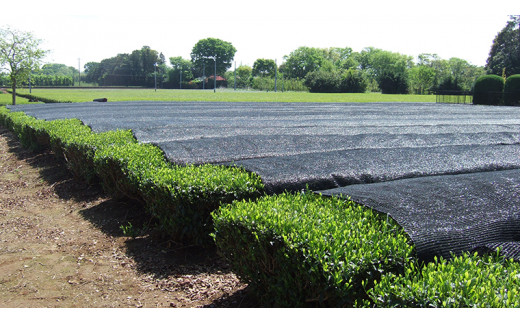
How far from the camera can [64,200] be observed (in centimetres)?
729

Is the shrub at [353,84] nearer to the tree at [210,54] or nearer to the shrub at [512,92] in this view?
the shrub at [512,92]

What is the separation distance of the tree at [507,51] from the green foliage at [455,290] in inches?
2166

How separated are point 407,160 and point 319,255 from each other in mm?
4133

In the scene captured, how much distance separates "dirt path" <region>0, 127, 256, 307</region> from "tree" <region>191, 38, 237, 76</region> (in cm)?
10542

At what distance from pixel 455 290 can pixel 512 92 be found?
106 ft

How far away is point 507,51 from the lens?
5275 centimetres

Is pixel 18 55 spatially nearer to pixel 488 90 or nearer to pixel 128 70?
pixel 488 90

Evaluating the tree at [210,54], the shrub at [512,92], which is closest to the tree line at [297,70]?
the tree at [210,54]

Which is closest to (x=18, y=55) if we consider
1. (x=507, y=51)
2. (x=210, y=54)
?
(x=507, y=51)

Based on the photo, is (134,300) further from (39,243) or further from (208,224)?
(39,243)

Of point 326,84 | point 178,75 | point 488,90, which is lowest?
point 488,90

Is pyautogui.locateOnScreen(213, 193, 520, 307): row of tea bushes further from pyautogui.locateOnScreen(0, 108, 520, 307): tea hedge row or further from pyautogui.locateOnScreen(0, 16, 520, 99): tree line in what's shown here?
pyautogui.locateOnScreen(0, 16, 520, 99): tree line

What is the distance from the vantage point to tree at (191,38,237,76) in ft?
362

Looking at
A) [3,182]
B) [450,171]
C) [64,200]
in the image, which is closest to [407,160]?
[450,171]
